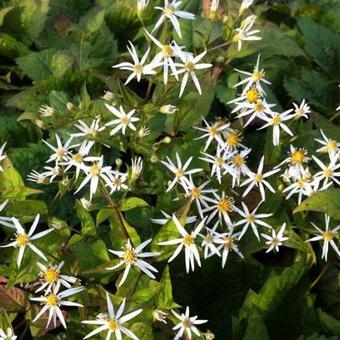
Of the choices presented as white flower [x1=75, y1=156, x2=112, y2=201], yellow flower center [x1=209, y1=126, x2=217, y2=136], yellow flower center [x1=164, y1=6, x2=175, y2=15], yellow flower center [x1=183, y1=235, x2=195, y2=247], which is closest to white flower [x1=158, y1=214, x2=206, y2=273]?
yellow flower center [x1=183, y1=235, x2=195, y2=247]

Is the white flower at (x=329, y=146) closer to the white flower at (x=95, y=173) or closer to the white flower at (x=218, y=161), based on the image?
the white flower at (x=218, y=161)

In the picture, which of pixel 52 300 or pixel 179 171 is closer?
pixel 52 300

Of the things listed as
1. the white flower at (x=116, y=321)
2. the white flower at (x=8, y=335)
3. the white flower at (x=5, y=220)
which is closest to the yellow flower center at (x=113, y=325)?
the white flower at (x=116, y=321)

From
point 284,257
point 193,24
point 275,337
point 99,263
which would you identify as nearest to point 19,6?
point 193,24

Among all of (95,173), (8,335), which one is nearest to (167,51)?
(95,173)

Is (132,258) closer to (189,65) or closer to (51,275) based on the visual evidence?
(51,275)

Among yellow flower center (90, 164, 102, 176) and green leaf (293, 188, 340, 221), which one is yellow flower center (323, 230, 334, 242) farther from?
yellow flower center (90, 164, 102, 176)

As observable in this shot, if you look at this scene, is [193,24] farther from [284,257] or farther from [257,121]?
[284,257]
